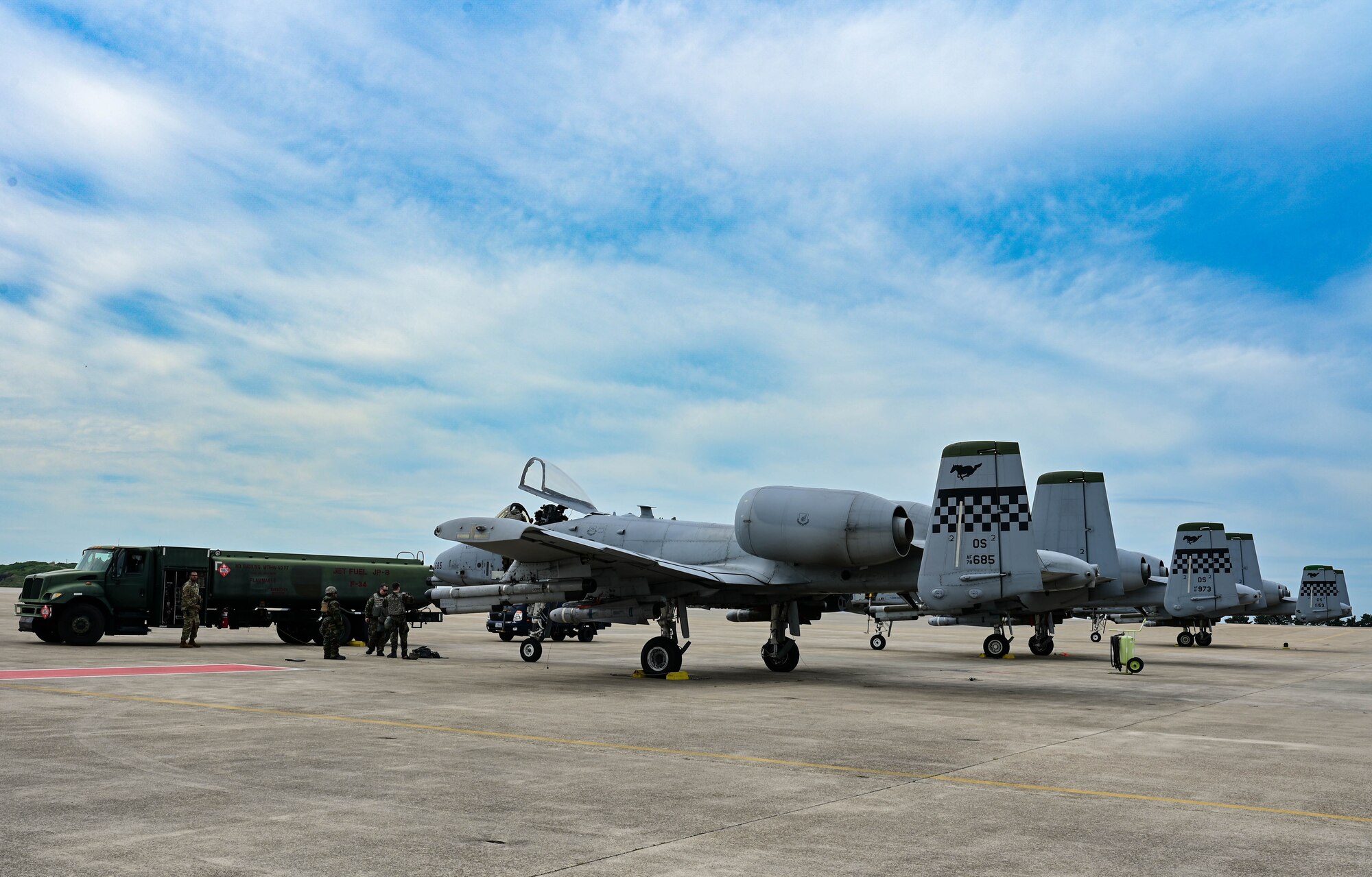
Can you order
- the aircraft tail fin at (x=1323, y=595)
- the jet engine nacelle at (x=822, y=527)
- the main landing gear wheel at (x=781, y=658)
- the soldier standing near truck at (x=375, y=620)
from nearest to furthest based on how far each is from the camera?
the jet engine nacelle at (x=822, y=527) < the main landing gear wheel at (x=781, y=658) < the soldier standing near truck at (x=375, y=620) < the aircraft tail fin at (x=1323, y=595)

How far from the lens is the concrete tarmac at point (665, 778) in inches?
215

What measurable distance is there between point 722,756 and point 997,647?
2047cm

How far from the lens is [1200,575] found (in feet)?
107

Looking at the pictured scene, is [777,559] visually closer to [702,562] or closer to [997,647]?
[702,562]

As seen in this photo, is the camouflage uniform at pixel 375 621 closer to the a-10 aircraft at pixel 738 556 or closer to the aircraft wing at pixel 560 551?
the a-10 aircraft at pixel 738 556

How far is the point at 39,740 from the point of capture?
8.99m

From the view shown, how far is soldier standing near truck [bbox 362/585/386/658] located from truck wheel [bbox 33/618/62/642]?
665 cm

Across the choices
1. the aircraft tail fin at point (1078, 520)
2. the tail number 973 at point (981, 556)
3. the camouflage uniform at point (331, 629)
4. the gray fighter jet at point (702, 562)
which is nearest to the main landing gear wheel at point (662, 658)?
the gray fighter jet at point (702, 562)

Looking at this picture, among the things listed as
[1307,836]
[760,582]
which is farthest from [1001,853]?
[760,582]

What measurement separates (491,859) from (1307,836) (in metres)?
4.86

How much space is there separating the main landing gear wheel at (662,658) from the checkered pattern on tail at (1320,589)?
160 feet

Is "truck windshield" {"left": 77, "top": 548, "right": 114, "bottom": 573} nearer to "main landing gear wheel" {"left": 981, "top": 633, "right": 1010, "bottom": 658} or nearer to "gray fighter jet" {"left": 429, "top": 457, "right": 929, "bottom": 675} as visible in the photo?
"gray fighter jet" {"left": 429, "top": 457, "right": 929, "bottom": 675}

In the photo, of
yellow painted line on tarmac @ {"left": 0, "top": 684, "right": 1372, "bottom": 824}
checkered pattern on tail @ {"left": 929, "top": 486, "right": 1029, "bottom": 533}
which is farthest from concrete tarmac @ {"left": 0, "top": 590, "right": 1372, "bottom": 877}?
checkered pattern on tail @ {"left": 929, "top": 486, "right": 1029, "bottom": 533}

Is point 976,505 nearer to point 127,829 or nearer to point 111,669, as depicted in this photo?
point 127,829
